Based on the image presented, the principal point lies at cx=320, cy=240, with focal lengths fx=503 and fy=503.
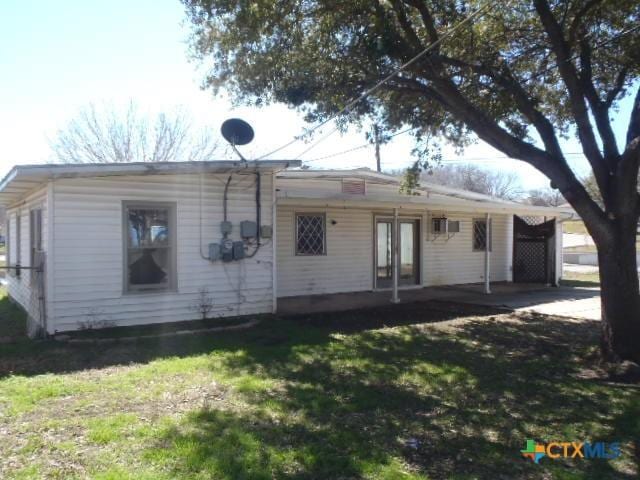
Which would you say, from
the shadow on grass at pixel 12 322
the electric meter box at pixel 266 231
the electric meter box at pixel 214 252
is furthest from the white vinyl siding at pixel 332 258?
the shadow on grass at pixel 12 322

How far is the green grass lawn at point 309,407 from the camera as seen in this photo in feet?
11.5

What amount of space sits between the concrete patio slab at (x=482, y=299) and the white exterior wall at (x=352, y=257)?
367mm

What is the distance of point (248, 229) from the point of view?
891 centimetres

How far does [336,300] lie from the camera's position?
11.3 m

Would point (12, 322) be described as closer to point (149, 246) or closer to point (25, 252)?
point (25, 252)

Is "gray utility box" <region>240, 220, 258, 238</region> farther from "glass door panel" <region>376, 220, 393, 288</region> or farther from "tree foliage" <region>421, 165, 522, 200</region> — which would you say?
"tree foliage" <region>421, 165, 522, 200</region>

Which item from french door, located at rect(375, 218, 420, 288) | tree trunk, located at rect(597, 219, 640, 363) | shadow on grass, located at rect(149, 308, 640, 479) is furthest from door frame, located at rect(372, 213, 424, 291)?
tree trunk, located at rect(597, 219, 640, 363)

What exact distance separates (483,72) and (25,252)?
9571 millimetres

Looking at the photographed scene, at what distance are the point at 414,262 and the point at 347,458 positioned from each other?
35.2 feet

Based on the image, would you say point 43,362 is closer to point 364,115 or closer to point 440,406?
point 440,406

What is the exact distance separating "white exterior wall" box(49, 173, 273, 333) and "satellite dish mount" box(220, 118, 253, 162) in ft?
2.25

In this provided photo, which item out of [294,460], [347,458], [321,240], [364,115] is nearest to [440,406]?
[347,458]

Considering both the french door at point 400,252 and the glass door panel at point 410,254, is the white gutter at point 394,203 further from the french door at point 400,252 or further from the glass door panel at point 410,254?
the glass door panel at point 410,254

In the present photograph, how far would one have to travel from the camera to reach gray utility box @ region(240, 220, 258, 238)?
8.88 m
